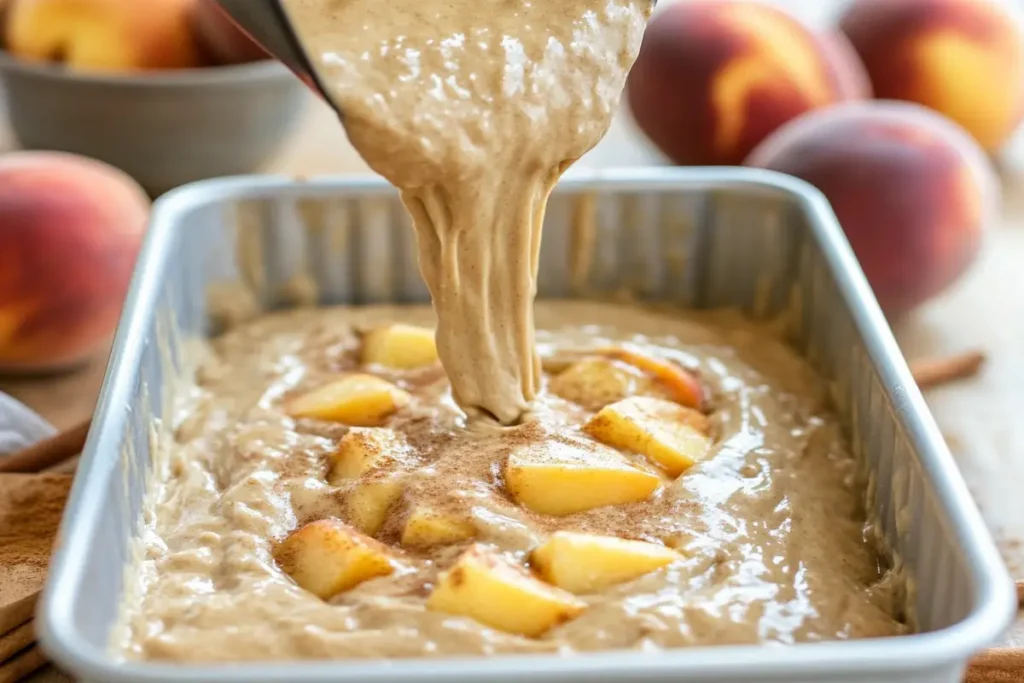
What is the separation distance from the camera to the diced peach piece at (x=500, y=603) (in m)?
1.26

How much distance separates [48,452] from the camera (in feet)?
5.87

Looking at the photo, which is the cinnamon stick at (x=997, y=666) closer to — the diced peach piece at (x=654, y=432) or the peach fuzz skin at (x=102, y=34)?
the diced peach piece at (x=654, y=432)

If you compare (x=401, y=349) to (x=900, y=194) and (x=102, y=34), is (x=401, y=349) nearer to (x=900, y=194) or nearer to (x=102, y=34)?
(x=900, y=194)

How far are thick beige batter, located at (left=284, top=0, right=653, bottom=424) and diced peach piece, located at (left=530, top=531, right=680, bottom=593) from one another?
363 mm

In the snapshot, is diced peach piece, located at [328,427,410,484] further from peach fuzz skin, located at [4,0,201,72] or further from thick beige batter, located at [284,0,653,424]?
peach fuzz skin, located at [4,0,201,72]

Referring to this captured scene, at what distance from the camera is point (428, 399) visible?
176cm

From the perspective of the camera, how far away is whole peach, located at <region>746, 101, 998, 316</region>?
2.13 meters

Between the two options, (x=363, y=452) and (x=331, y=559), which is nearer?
(x=331, y=559)

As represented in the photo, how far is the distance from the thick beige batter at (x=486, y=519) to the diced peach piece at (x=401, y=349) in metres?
0.03

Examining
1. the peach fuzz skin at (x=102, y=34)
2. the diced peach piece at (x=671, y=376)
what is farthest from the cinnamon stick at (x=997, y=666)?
the peach fuzz skin at (x=102, y=34)

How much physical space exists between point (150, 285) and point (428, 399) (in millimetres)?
394

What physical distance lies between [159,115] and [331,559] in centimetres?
132

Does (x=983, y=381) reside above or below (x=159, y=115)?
below

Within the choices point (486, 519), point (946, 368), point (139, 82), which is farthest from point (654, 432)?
point (139, 82)
